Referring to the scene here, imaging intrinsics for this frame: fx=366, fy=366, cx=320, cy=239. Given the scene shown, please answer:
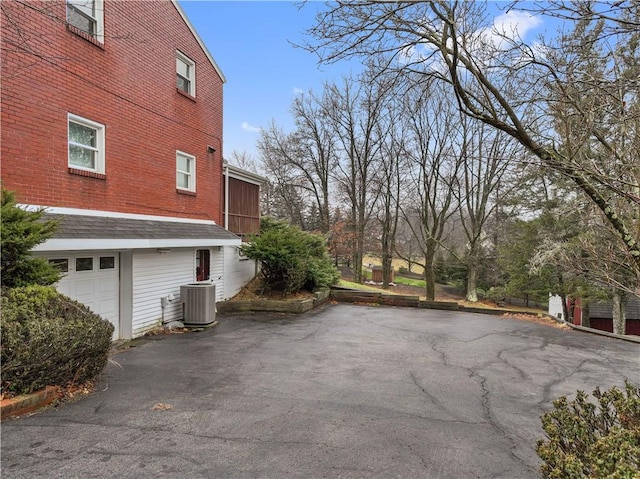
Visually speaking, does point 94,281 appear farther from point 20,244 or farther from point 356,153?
point 356,153

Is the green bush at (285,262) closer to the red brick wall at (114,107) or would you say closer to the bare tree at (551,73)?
the red brick wall at (114,107)

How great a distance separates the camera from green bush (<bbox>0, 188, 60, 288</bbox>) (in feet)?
15.6

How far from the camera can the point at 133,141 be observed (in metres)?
8.95

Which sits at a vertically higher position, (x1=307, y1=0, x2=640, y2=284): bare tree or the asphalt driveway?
(x1=307, y1=0, x2=640, y2=284): bare tree

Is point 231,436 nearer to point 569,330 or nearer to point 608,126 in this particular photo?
point 608,126

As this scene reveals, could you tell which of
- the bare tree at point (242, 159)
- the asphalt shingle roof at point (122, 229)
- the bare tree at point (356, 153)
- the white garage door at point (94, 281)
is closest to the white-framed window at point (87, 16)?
the asphalt shingle roof at point (122, 229)

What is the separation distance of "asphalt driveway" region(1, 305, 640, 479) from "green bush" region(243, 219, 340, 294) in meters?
4.14

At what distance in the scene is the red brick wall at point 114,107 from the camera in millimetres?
6340

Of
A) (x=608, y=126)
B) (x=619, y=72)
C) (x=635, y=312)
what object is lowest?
(x=635, y=312)

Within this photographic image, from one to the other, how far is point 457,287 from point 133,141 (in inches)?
1138

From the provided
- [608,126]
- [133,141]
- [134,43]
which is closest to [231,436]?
[608,126]

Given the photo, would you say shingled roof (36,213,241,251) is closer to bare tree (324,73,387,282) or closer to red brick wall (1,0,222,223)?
red brick wall (1,0,222,223)

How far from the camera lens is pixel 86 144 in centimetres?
782

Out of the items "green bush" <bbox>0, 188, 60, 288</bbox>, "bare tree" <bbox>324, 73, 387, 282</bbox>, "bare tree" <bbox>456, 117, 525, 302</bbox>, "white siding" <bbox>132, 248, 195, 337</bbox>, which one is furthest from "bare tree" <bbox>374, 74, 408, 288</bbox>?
"green bush" <bbox>0, 188, 60, 288</bbox>
